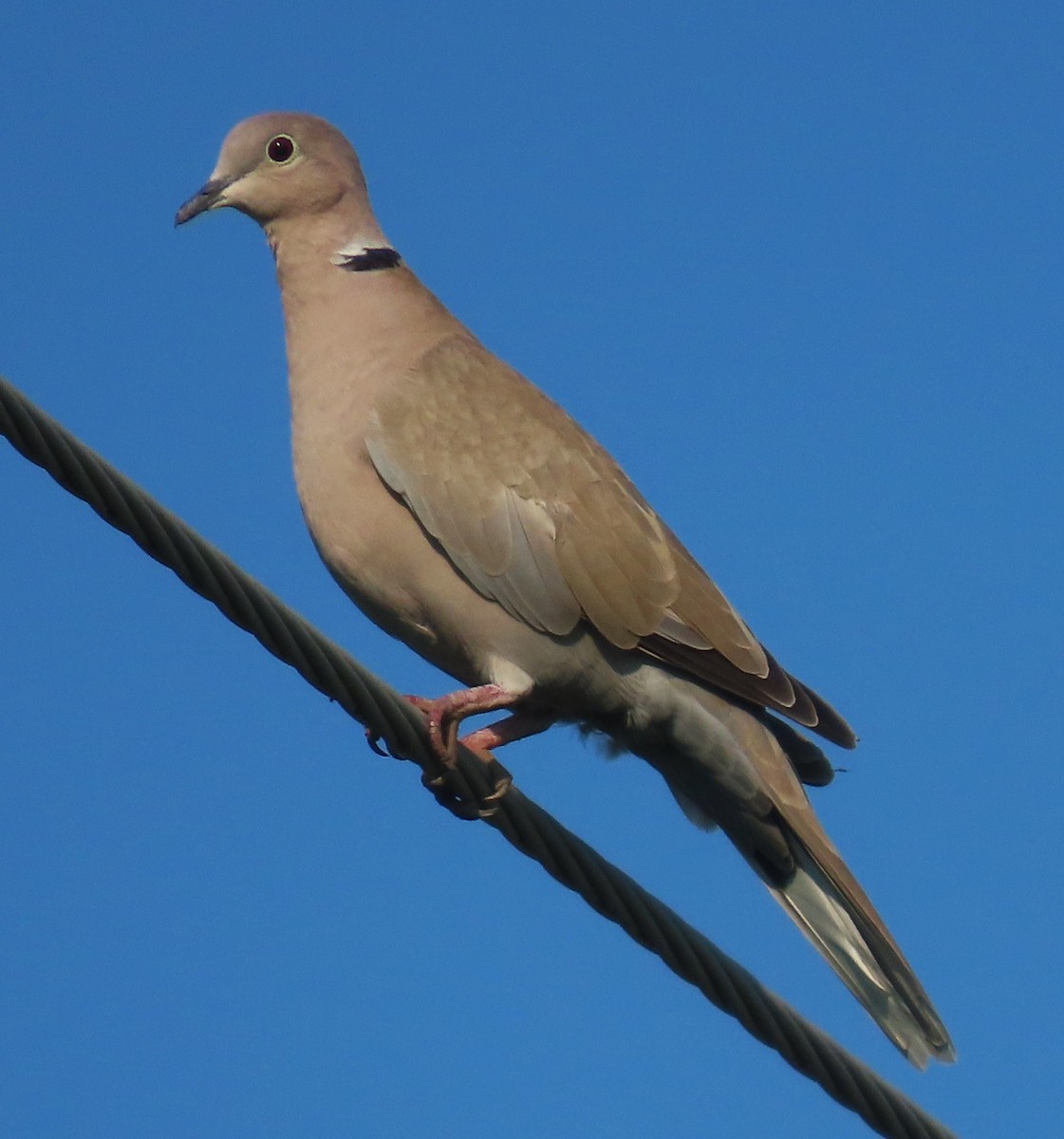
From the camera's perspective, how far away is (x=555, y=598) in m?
5.04

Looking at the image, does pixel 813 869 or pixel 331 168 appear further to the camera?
pixel 331 168

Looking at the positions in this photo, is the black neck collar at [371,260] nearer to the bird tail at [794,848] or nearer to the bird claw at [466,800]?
the bird tail at [794,848]

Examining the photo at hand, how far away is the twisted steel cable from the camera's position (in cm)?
338

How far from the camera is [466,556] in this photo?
5.05 m

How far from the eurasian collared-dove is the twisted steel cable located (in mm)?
700

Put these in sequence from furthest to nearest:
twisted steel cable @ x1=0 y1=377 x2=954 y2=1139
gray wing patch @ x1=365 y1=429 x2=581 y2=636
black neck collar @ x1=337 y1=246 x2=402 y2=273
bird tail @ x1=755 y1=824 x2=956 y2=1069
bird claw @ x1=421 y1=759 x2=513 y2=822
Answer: black neck collar @ x1=337 y1=246 x2=402 y2=273 → gray wing patch @ x1=365 y1=429 x2=581 y2=636 → bird tail @ x1=755 y1=824 x2=956 y2=1069 → bird claw @ x1=421 y1=759 x2=513 y2=822 → twisted steel cable @ x1=0 y1=377 x2=954 y2=1139

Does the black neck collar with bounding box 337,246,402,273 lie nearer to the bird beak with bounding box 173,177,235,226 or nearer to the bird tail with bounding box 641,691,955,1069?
the bird beak with bounding box 173,177,235,226

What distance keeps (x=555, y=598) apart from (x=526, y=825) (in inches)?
43.2

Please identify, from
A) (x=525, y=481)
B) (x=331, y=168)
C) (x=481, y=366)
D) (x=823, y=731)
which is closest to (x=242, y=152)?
(x=331, y=168)

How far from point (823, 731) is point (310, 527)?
1551mm

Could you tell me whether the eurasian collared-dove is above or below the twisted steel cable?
above

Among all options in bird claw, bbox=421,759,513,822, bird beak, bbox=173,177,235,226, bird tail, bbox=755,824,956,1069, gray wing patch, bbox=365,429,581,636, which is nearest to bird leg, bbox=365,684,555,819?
bird claw, bbox=421,759,513,822

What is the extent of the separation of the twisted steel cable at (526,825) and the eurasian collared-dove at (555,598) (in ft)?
2.30

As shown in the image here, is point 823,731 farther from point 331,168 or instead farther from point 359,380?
point 331,168
